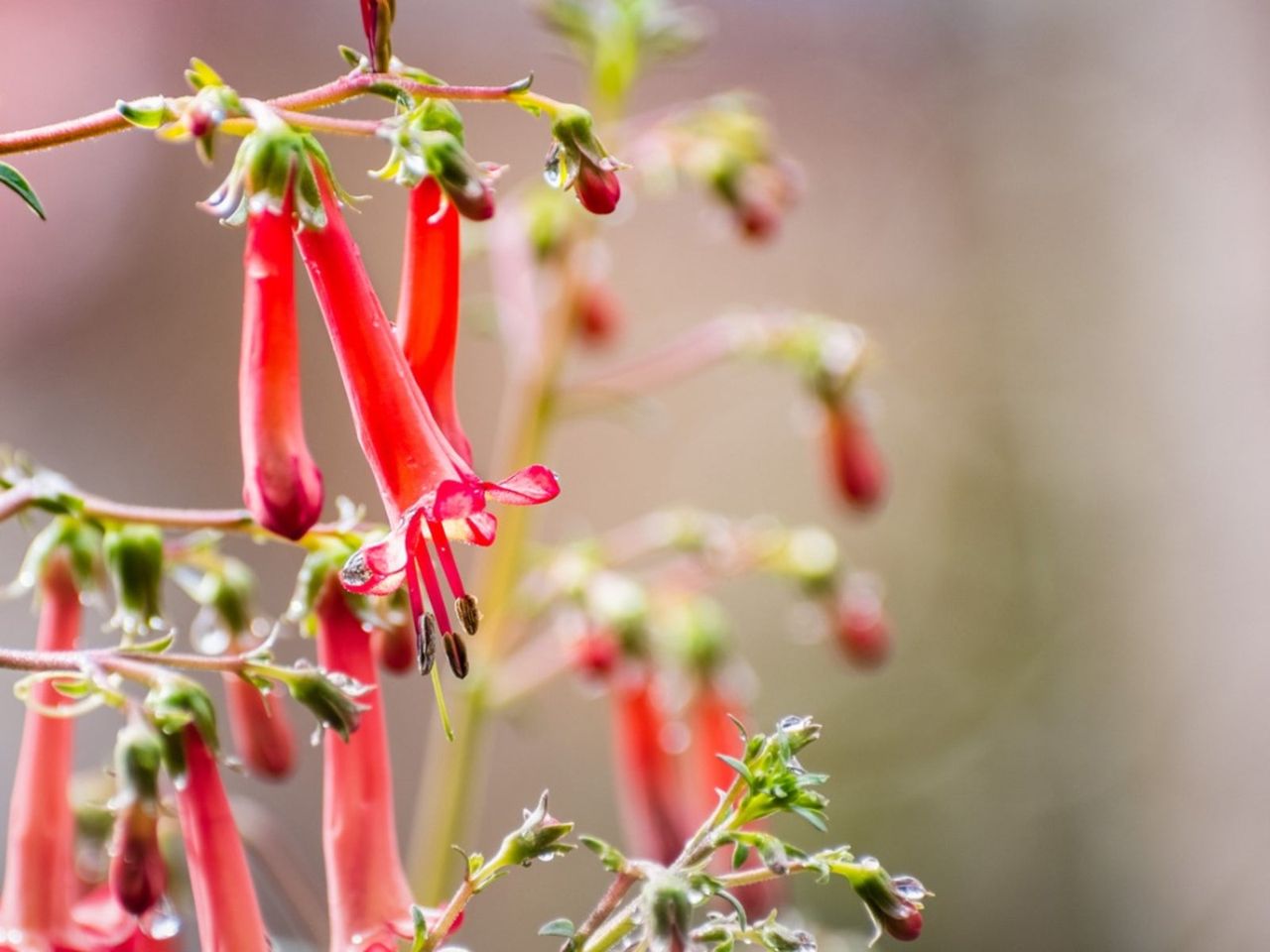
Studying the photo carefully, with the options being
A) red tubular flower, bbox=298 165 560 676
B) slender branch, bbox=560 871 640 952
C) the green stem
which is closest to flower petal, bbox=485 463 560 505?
red tubular flower, bbox=298 165 560 676

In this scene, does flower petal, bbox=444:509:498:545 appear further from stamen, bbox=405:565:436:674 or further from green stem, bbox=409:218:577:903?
green stem, bbox=409:218:577:903

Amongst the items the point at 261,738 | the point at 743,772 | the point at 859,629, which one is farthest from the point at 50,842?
the point at 859,629

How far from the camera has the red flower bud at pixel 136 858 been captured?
0.39m

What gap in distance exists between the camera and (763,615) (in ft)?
7.47

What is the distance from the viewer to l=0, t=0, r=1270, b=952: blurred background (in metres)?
1.90

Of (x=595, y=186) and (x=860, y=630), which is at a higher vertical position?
(x=595, y=186)

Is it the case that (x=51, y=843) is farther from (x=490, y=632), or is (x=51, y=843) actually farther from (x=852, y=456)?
(x=852, y=456)

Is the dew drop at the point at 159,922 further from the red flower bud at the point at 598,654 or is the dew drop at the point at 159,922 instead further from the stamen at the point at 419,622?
the red flower bud at the point at 598,654

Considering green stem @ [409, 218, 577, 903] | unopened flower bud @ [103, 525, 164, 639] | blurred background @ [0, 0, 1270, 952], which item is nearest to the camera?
unopened flower bud @ [103, 525, 164, 639]

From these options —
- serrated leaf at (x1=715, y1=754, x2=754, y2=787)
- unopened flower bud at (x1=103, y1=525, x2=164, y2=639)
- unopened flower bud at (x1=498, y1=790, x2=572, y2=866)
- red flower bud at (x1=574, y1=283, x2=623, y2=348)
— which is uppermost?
red flower bud at (x1=574, y1=283, x2=623, y2=348)

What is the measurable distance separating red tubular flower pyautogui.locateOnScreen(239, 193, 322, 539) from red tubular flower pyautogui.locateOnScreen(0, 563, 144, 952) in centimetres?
13

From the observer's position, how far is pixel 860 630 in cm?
83

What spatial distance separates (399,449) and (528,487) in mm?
40

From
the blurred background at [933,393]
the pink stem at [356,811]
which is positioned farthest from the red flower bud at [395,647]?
the blurred background at [933,393]
